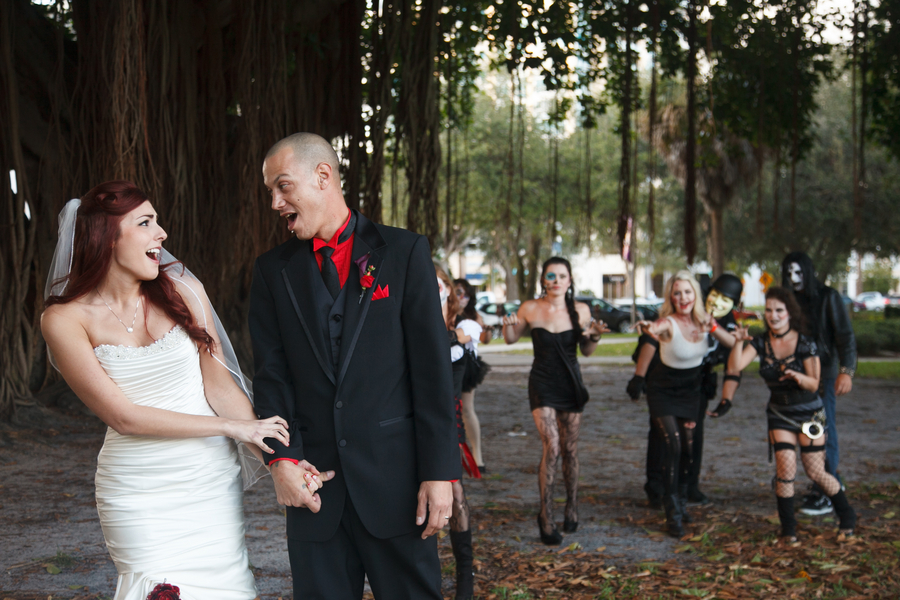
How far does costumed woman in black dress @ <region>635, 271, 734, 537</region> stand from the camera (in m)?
5.51

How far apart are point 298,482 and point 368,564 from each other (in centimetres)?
36

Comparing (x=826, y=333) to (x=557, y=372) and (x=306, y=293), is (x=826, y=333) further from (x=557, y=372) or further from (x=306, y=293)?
(x=306, y=293)

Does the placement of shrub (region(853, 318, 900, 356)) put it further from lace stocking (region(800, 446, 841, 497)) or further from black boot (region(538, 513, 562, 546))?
black boot (region(538, 513, 562, 546))

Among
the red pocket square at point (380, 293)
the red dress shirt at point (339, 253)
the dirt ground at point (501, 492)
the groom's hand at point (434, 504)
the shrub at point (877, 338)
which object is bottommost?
the dirt ground at point (501, 492)

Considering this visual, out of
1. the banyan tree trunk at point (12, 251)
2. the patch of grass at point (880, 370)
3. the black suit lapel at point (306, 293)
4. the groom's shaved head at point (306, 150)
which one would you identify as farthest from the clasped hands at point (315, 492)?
the patch of grass at point (880, 370)

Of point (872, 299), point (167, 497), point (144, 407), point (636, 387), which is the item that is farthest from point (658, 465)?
point (872, 299)

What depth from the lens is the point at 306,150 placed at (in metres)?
2.41

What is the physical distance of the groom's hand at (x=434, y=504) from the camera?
237cm

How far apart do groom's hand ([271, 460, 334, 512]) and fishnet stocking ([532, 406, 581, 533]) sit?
2.85 metres

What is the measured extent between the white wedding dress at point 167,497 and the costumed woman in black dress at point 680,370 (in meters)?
3.57

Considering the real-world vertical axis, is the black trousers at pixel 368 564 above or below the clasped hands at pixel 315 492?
below

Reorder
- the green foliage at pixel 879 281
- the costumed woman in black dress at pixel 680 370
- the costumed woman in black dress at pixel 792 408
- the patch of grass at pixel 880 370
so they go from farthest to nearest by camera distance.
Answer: the green foliage at pixel 879 281, the patch of grass at pixel 880 370, the costumed woman in black dress at pixel 680 370, the costumed woman in black dress at pixel 792 408

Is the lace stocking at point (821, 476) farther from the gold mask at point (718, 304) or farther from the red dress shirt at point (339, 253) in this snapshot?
the red dress shirt at point (339, 253)

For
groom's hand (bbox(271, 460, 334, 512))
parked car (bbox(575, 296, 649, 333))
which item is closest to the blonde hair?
groom's hand (bbox(271, 460, 334, 512))
